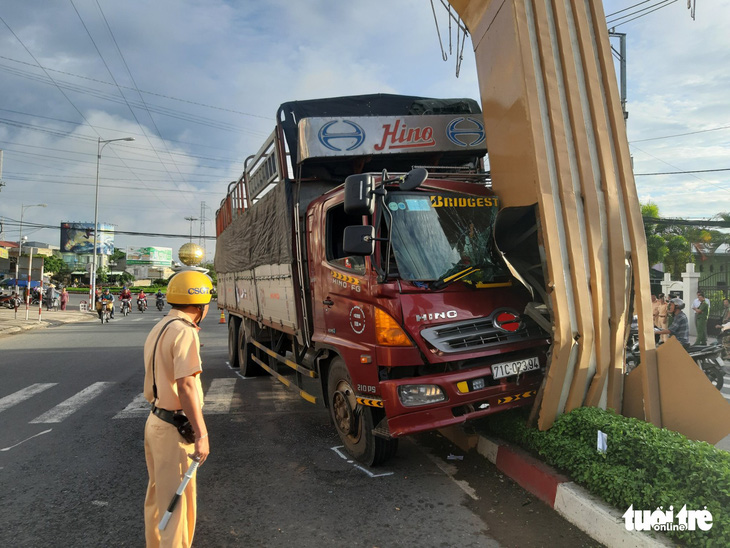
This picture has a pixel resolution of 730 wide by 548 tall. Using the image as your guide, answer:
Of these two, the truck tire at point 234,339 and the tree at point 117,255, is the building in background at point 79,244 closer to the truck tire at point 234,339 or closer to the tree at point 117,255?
the tree at point 117,255

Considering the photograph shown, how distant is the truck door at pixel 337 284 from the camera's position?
4316 millimetres

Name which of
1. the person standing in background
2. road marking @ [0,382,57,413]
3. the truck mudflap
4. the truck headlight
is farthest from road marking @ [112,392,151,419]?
the person standing in background

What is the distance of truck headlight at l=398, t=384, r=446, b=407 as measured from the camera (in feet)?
12.7

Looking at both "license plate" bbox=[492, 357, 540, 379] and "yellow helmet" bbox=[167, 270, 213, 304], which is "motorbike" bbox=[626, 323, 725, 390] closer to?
"license plate" bbox=[492, 357, 540, 379]

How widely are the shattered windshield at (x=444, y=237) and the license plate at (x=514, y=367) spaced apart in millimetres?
743

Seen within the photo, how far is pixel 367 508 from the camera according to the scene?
3760 mm

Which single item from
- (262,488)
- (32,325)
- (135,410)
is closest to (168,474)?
(262,488)

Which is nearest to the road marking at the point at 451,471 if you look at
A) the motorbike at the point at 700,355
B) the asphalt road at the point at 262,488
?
the asphalt road at the point at 262,488

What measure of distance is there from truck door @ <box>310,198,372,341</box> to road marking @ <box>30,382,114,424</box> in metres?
3.83

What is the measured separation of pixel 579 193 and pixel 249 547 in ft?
12.1

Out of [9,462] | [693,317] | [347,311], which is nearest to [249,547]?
[347,311]

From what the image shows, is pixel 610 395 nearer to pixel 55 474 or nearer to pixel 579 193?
pixel 579 193

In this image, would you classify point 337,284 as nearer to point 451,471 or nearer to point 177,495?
point 451,471

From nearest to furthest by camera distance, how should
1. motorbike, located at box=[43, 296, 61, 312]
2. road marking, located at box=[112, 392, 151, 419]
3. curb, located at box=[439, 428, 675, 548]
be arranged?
curb, located at box=[439, 428, 675, 548], road marking, located at box=[112, 392, 151, 419], motorbike, located at box=[43, 296, 61, 312]
